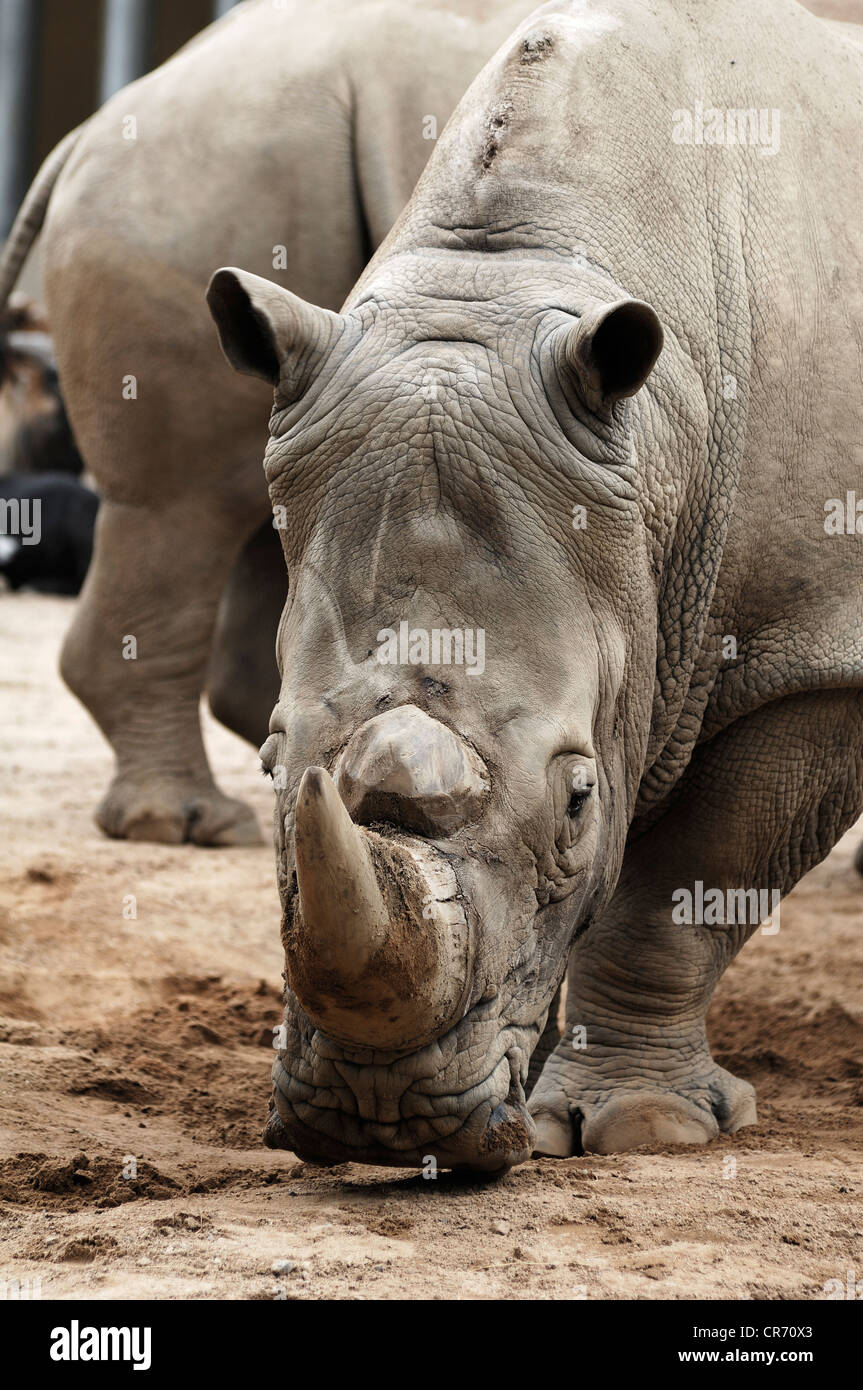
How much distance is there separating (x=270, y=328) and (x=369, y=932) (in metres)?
1.26

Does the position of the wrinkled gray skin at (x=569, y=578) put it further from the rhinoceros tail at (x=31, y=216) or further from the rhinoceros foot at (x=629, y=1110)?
the rhinoceros tail at (x=31, y=216)

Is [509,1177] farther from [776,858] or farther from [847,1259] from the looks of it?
[776,858]

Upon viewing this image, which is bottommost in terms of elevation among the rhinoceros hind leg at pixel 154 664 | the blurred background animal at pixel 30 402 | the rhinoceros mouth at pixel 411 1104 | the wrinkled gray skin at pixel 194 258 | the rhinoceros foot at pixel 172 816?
the rhinoceros mouth at pixel 411 1104

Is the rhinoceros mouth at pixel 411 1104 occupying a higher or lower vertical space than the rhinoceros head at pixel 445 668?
lower

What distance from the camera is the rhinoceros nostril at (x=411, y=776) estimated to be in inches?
119

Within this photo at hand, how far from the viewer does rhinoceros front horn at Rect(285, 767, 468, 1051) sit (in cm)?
276

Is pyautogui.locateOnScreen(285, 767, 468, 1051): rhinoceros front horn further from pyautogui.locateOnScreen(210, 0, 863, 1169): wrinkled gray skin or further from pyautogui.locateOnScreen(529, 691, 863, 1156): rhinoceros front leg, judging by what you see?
pyautogui.locateOnScreen(529, 691, 863, 1156): rhinoceros front leg

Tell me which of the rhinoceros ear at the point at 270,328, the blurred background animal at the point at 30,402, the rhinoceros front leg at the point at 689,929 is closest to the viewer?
the rhinoceros ear at the point at 270,328

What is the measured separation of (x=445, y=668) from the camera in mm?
3186

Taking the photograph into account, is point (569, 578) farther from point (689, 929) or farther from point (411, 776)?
point (689, 929)

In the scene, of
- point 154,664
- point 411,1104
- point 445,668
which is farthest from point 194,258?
point 411,1104

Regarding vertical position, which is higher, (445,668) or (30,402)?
(30,402)

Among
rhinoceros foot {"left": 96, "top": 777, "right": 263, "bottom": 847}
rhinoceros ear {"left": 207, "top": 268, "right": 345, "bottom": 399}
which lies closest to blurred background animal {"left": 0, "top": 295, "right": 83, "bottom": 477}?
rhinoceros foot {"left": 96, "top": 777, "right": 263, "bottom": 847}

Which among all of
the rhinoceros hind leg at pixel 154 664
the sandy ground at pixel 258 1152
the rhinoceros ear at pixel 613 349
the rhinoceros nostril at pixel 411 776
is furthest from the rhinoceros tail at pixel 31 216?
the rhinoceros nostril at pixel 411 776
